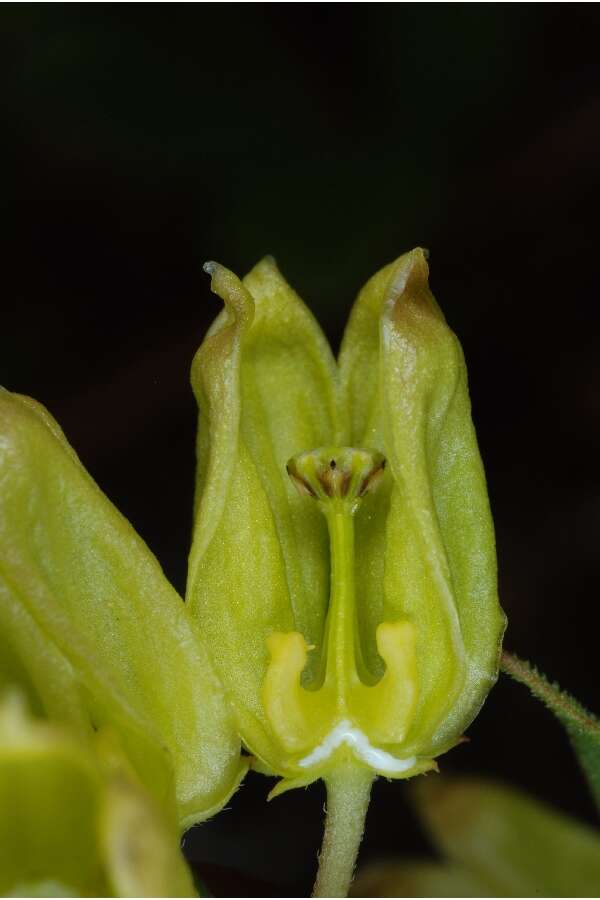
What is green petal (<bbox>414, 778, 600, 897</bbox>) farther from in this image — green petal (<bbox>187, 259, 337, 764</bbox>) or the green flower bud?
green petal (<bbox>187, 259, 337, 764</bbox>)

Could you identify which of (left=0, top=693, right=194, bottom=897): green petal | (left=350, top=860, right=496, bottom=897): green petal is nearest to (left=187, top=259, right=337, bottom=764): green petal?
(left=0, top=693, right=194, bottom=897): green petal

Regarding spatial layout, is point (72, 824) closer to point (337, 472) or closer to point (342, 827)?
point (342, 827)

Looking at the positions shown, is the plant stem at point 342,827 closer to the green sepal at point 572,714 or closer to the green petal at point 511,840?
the green sepal at point 572,714

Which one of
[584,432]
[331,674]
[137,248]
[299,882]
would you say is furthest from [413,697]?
[137,248]

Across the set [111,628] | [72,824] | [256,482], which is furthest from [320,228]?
[72,824]

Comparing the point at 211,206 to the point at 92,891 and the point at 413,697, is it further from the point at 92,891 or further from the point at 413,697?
the point at 92,891

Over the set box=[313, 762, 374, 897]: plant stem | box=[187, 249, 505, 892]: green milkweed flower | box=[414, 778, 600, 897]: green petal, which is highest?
box=[187, 249, 505, 892]: green milkweed flower
